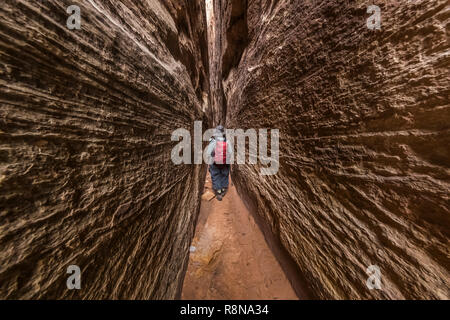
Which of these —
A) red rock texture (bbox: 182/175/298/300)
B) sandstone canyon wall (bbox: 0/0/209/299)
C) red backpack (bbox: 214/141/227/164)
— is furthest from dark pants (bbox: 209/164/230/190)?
sandstone canyon wall (bbox: 0/0/209/299)

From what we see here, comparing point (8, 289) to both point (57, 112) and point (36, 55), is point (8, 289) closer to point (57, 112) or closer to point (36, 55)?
point (57, 112)

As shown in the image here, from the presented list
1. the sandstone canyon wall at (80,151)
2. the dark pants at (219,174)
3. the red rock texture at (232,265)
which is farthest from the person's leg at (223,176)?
the sandstone canyon wall at (80,151)

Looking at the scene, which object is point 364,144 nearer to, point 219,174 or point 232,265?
point 232,265

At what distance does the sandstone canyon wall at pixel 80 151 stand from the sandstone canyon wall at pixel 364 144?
5.55 ft

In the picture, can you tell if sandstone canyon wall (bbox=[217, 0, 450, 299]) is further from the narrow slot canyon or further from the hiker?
the hiker

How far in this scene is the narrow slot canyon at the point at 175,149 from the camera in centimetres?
61

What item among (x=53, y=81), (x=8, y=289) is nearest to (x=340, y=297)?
(x=8, y=289)

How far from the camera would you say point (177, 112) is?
1.94 m

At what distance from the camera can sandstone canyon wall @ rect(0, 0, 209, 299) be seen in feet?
1.86

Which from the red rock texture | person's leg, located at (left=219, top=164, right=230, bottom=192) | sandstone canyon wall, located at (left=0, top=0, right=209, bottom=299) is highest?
sandstone canyon wall, located at (left=0, top=0, right=209, bottom=299)

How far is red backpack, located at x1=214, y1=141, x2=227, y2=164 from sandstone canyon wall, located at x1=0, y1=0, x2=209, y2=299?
2.84m

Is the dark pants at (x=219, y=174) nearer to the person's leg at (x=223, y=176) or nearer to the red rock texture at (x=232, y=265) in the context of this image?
the person's leg at (x=223, y=176)

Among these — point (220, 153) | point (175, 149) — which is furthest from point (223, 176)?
point (175, 149)

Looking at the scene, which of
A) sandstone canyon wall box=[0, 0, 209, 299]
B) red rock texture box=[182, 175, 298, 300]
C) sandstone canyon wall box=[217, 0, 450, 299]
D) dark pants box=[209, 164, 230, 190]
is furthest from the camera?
dark pants box=[209, 164, 230, 190]
